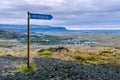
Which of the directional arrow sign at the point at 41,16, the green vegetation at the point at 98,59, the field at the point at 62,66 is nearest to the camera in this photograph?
the field at the point at 62,66

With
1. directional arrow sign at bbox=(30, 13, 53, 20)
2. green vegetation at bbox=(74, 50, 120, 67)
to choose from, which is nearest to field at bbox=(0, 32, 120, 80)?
green vegetation at bbox=(74, 50, 120, 67)

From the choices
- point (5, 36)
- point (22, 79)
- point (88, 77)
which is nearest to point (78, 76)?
point (88, 77)

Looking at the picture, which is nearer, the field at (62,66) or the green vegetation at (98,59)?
the field at (62,66)

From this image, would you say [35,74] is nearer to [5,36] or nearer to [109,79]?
[109,79]

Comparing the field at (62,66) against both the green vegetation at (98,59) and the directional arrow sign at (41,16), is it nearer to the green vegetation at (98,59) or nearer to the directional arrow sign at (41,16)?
the green vegetation at (98,59)

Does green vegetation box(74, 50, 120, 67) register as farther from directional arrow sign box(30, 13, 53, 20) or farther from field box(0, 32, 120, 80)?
directional arrow sign box(30, 13, 53, 20)

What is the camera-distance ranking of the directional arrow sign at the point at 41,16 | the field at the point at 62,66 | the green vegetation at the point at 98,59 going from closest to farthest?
the field at the point at 62,66 < the directional arrow sign at the point at 41,16 < the green vegetation at the point at 98,59

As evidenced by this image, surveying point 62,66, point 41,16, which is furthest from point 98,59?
point 41,16

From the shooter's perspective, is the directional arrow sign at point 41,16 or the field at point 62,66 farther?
the directional arrow sign at point 41,16

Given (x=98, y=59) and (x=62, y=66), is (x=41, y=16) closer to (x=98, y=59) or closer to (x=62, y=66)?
(x=62, y=66)

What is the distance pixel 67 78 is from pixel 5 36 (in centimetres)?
18578

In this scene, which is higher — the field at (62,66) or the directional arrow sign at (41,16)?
the directional arrow sign at (41,16)

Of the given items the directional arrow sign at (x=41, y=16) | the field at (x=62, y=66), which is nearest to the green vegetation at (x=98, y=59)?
the field at (x=62, y=66)

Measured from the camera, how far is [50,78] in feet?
48.5
